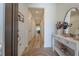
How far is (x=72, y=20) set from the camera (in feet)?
4.82

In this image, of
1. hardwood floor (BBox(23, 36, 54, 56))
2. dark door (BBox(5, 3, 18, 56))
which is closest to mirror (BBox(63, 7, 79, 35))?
hardwood floor (BBox(23, 36, 54, 56))

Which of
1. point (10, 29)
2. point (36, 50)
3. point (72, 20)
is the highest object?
point (72, 20)

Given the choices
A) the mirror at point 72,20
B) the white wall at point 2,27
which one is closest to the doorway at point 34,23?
the mirror at point 72,20

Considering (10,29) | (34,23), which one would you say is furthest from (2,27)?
(34,23)

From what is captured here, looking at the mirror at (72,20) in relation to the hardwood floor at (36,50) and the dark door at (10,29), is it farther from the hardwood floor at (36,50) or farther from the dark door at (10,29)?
the dark door at (10,29)

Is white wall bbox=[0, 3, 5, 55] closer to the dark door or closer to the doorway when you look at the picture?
the dark door

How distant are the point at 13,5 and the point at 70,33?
0.95 metres

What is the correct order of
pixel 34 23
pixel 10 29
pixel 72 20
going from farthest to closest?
pixel 34 23 < pixel 72 20 < pixel 10 29

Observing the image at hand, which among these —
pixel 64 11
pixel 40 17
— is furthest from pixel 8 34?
pixel 40 17

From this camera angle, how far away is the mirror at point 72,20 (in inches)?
52.9

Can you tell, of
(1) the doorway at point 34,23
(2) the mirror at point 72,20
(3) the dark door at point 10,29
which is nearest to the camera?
Result: (3) the dark door at point 10,29

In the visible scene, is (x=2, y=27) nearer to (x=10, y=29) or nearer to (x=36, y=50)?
(x=10, y=29)

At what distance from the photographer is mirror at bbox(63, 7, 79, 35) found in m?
1.34

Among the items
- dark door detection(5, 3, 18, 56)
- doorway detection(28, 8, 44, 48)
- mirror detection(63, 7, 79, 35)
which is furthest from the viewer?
doorway detection(28, 8, 44, 48)
